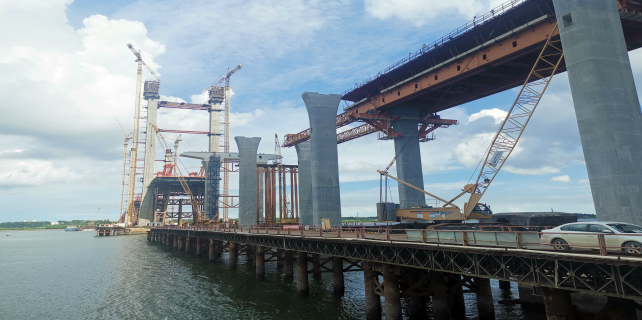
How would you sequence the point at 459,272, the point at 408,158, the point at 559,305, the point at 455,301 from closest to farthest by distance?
the point at 559,305, the point at 459,272, the point at 455,301, the point at 408,158

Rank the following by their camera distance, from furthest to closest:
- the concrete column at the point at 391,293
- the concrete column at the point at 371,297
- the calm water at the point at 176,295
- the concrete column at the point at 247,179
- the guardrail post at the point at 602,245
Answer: the concrete column at the point at 247,179, the calm water at the point at 176,295, the concrete column at the point at 371,297, the concrete column at the point at 391,293, the guardrail post at the point at 602,245

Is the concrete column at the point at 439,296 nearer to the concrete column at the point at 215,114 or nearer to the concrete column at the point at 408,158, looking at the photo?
the concrete column at the point at 408,158

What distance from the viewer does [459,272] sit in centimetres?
1684

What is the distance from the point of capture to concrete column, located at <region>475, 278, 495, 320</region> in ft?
71.7

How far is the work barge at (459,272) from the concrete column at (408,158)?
27002 mm

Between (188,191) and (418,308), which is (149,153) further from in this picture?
(418,308)

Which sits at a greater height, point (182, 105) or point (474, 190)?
point (182, 105)

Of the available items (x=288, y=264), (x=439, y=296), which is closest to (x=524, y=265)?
(x=439, y=296)

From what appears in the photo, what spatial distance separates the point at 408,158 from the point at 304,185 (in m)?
18.3

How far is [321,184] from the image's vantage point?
138ft

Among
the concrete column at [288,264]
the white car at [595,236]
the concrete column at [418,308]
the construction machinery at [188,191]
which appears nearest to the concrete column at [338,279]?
the concrete column at [418,308]

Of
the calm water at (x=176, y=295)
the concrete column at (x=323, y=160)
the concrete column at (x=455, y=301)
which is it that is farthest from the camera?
the concrete column at (x=323, y=160)

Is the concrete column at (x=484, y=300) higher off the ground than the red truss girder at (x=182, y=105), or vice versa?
the red truss girder at (x=182, y=105)

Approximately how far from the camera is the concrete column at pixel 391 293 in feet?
68.7
